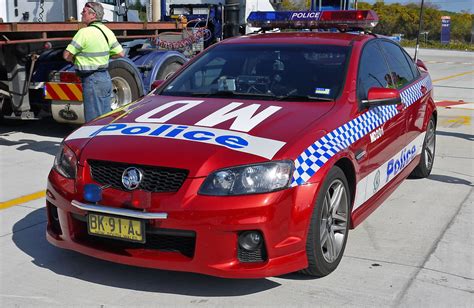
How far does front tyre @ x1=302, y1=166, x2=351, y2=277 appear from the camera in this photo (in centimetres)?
355

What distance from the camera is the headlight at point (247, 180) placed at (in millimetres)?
3332

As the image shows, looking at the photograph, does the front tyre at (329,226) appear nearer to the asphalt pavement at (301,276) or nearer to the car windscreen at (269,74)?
the asphalt pavement at (301,276)

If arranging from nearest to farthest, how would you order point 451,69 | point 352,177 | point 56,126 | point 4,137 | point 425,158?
point 352,177, point 425,158, point 4,137, point 56,126, point 451,69

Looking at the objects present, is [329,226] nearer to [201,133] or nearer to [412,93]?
[201,133]

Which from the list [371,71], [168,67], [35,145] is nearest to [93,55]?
[35,145]

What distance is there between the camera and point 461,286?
379cm

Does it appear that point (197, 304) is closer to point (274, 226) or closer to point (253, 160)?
point (274, 226)

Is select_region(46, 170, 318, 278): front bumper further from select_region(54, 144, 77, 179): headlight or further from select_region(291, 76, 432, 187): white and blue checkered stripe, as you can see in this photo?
select_region(54, 144, 77, 179): headlight

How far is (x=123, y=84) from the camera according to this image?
8.45 m

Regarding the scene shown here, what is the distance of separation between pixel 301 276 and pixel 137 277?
1.04 metres

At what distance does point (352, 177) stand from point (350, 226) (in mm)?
362

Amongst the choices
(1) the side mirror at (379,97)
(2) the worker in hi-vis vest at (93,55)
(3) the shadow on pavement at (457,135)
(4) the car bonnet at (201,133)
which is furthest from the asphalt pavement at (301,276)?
(3) the shadow on pavement at (457,135)

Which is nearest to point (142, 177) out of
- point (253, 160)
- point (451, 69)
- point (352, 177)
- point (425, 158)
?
point (253, 160)

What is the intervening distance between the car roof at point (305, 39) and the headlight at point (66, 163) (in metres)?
1.95
